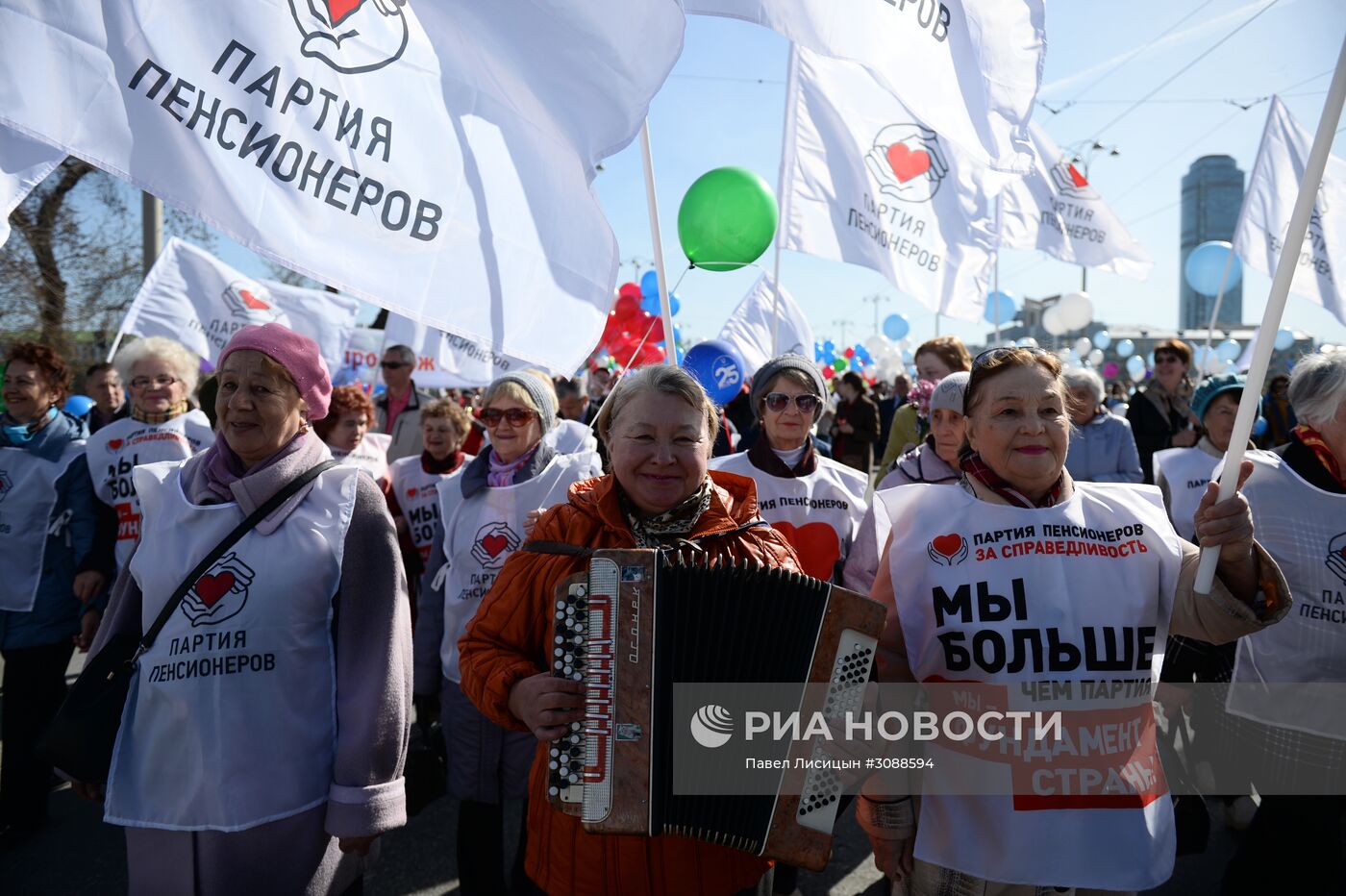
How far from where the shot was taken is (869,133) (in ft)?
18.4

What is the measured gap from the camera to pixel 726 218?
660cm

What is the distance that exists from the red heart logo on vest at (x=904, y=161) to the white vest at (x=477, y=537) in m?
3.47

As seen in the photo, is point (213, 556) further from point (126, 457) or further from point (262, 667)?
point (126, 457)

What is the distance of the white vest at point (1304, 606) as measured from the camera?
2.72 meters

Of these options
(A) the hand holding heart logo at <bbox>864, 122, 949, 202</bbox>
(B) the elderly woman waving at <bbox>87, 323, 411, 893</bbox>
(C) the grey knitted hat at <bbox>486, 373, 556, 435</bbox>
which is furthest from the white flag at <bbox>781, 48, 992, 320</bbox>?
(B) the elderly woman waving at <bbox>87, 323, 411, 893</bbox>

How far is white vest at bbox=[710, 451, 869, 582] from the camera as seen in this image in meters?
3.34

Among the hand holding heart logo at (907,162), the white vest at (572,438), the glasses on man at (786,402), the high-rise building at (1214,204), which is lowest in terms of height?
the white vest at (572,438)

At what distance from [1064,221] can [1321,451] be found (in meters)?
6.60

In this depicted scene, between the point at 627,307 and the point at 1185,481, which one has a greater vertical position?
the point at 627,307

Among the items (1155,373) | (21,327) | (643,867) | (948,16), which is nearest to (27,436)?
(643,867)

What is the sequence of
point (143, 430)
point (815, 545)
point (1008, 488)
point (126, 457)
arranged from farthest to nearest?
point (143, 430)
point (126, 457)
point (815, 545)
point (1008, 488)

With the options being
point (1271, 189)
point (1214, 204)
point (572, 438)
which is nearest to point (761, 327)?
point (572, 438)

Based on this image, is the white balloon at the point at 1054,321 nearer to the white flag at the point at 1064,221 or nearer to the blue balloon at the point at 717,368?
the white flag at the point at 1064,221

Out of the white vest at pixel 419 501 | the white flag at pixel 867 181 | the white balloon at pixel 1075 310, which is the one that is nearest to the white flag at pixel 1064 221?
the white flag at pixel 867 181
